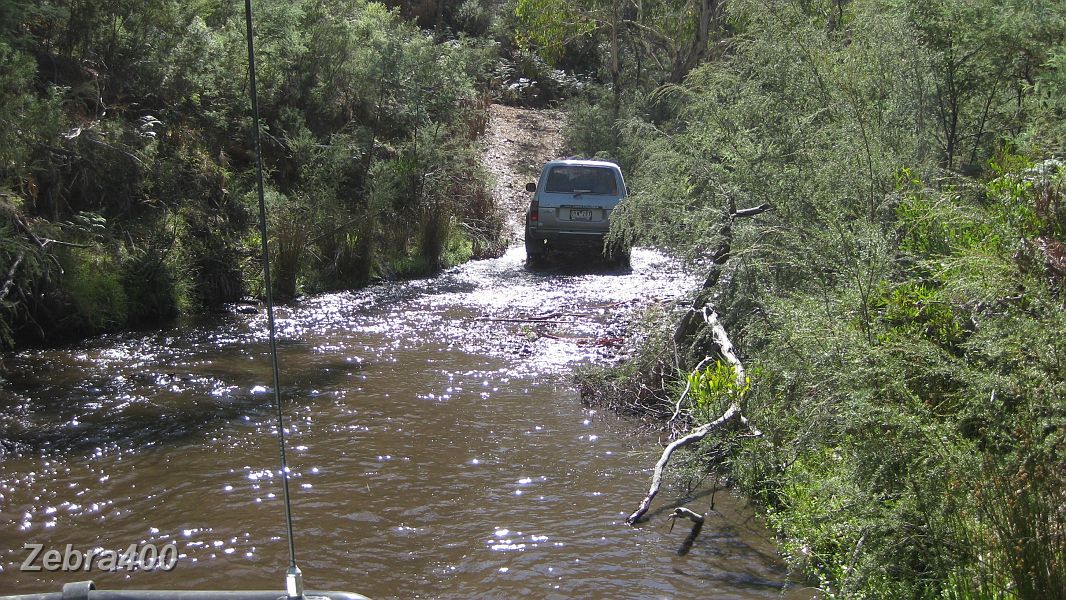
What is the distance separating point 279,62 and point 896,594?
563 inches

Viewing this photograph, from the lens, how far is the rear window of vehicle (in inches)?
620

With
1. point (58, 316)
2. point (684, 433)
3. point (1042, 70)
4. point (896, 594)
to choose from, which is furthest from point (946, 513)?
point (58, 316)

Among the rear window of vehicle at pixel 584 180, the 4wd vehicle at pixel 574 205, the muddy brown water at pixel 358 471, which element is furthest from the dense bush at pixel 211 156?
the rear window of vehicle at pixel 584 180

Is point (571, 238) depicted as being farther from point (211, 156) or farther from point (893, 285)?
point (893, 285)

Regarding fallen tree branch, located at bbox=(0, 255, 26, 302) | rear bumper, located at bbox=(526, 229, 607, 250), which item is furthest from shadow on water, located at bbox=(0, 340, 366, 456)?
rear bumper, located at bbox=(526, 229, 607, 250)

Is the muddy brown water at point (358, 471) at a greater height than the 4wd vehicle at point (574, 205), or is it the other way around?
the 4wd vehicle at point (574, 205)

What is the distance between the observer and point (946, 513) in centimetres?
375

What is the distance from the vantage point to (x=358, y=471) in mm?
6566

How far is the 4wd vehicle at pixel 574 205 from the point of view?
51.0 ft

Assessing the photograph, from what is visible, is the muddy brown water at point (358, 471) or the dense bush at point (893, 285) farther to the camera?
the muddy brown water at point (358, 471)

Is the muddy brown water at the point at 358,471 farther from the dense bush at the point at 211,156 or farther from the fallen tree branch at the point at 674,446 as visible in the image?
the dense bush at the point at 211,156

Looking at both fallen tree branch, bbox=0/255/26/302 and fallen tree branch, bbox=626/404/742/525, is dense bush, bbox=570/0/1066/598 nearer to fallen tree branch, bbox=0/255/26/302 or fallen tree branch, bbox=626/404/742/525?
fallen tree branch, bbox=626/404/742/525

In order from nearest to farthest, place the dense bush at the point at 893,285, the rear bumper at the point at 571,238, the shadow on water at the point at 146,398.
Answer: the dense bush at the point at 893,285 → the shadow on water at the point at 146,398 → the rear bumper at the point at 571,238

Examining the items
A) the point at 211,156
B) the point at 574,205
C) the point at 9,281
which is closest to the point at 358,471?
the point at 9,281
